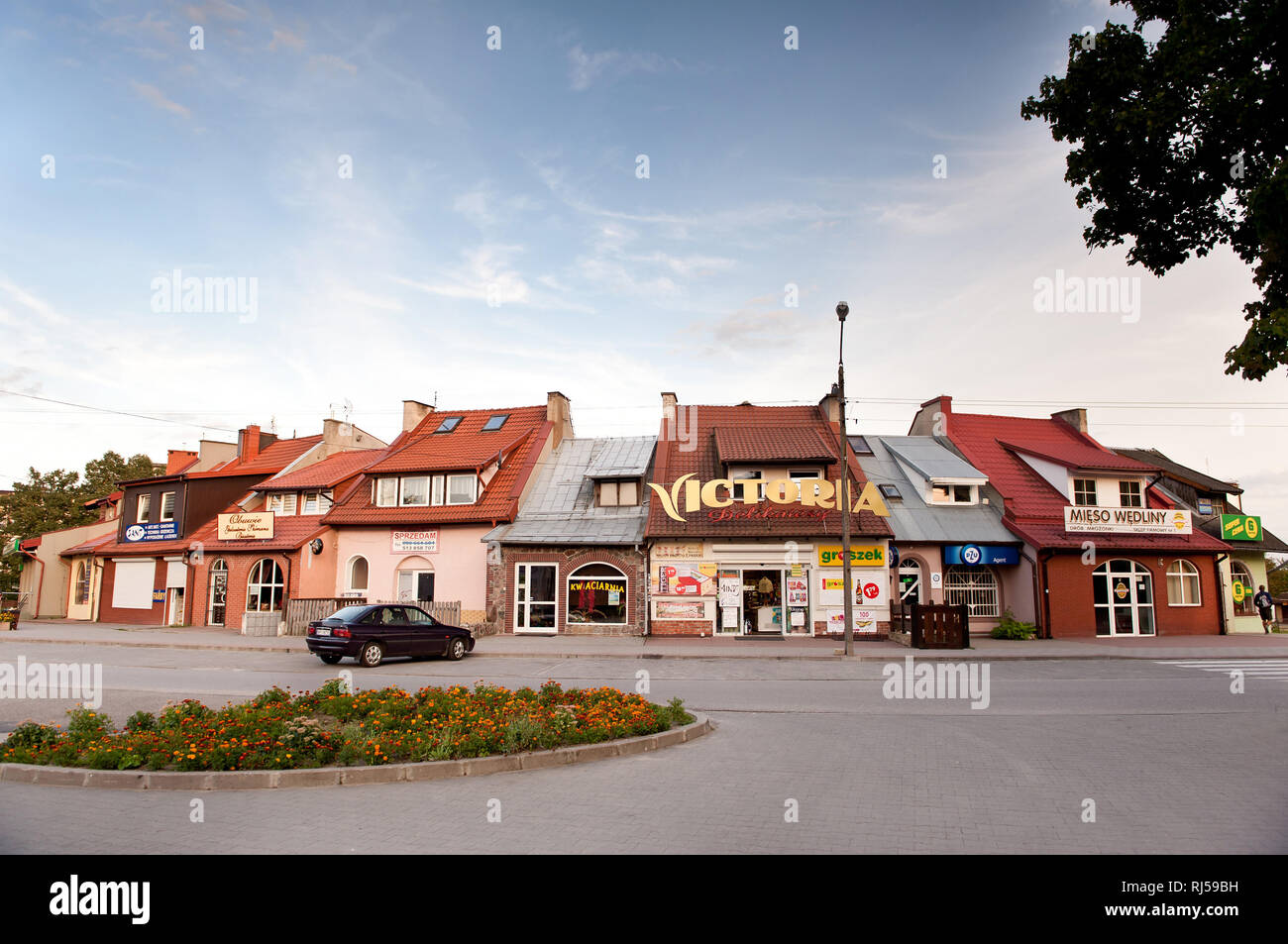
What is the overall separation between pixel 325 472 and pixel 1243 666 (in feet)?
110

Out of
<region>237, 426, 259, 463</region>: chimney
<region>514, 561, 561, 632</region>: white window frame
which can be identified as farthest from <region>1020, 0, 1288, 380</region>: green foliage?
<region>237, 426, 259, 463</region>: chimney

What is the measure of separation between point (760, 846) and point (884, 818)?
4.73 feet

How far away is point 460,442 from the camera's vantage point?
1339 inches

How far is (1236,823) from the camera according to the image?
6.69m

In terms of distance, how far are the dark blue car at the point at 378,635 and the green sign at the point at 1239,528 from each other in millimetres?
29901

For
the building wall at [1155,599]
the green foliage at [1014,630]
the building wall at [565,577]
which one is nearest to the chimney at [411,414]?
the building wall at [565,577]

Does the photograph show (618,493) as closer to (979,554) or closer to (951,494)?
(951,494)

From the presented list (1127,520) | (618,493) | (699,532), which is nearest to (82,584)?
(618,493)

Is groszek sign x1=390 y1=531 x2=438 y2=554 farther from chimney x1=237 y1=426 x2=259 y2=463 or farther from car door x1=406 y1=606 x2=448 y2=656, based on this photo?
chimney x1=237 y1=426 x2=259 y2=463

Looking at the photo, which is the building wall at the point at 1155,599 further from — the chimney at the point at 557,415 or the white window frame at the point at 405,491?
the white window frame at the point at 405,491

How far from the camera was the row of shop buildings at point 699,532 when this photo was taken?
27219 mm
